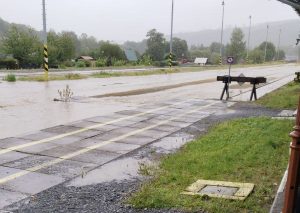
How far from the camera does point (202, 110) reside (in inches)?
538

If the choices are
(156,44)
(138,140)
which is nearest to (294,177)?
(138,140)

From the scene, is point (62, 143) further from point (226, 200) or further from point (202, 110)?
point (202, 110)

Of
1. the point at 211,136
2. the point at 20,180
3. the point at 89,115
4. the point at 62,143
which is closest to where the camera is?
the point at 20,180

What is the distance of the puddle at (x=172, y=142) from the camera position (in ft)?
26.2

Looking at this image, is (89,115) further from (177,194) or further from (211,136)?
(177,194)

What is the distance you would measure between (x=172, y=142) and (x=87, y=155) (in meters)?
2.01

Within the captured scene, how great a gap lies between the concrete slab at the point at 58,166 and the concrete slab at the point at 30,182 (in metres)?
0.15

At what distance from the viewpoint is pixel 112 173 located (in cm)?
634

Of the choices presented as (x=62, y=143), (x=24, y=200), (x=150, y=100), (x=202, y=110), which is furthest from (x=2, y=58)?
(x=24, y=200)

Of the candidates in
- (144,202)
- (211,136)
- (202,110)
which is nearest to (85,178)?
(144,202)

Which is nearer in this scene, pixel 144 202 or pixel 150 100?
pixel 144 202

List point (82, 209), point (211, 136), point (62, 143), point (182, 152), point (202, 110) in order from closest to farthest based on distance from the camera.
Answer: point (82, 209), point (182, 152), point (62, 143), point (211, 136), point (202, 110)

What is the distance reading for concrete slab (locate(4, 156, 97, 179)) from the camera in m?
6.22

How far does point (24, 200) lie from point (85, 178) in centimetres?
111
